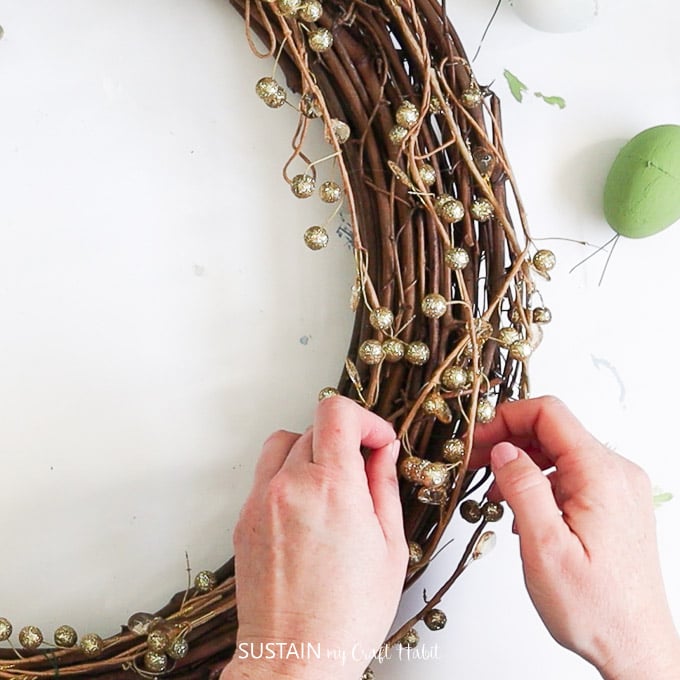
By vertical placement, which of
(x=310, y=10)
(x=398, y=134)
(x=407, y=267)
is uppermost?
(x=310, y=10)

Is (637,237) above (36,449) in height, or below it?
above

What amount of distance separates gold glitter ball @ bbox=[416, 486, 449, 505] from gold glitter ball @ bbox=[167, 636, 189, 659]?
246mm

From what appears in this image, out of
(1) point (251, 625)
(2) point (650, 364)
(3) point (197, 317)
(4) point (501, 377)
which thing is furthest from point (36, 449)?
(2) point (650, 364)

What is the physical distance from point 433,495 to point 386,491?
0.07 metres

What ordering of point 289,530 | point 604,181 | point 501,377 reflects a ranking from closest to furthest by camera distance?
point 289,530 → point 501,377 → point 604,181

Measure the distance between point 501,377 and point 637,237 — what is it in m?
0.21

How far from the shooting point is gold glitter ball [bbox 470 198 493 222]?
773mm

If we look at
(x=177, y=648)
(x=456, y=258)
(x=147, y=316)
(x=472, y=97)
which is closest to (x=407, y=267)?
(x=456, y=258)

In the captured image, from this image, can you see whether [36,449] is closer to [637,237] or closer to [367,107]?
[367,107]

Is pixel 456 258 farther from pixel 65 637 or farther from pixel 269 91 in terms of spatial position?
pixel 65 637

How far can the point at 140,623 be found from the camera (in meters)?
0.80

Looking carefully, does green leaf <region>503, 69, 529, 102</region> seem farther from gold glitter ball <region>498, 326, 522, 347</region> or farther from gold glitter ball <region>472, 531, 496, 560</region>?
gold glitter ball <region>472, 531, 496, 560</region>

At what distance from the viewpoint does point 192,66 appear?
0.87 metres

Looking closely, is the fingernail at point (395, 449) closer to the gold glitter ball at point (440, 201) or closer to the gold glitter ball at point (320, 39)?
the gold glitter ball at point (440, 201)
